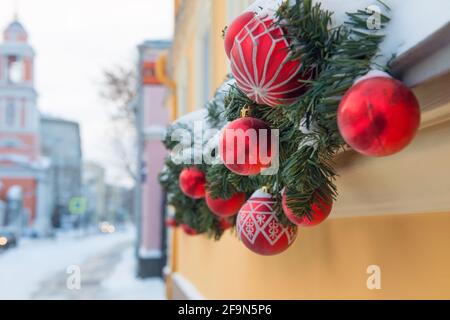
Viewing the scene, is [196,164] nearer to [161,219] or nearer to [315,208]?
[315,208]

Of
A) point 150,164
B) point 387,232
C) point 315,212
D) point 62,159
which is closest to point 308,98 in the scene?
point 315,212

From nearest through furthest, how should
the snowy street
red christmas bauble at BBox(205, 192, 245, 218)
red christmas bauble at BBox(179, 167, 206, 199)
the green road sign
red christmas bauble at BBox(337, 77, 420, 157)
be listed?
1. red christmas bauble at BBox(337, 77, 420, 157)
2. red christmas bauble at BBox(205, 192, 245, 218)
3. red christmas bauble at BBox(179, 167, 206, 199)
4. the snowy street
5. the green road sign

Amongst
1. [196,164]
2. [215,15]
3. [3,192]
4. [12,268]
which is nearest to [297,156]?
[196,164]

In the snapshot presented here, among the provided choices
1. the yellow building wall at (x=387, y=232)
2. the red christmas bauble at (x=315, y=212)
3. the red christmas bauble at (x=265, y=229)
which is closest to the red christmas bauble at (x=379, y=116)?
the yellow building wall at (x=387, y=232)

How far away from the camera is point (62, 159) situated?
37781 mm

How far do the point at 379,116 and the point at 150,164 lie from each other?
408 inches

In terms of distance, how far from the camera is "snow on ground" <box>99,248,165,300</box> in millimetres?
8711

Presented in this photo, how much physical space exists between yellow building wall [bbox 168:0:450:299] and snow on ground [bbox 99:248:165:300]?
20.2 ft

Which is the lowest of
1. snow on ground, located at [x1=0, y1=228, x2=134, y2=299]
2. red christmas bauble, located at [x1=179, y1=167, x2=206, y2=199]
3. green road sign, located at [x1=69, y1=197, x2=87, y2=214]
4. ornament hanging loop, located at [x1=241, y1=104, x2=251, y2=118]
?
snow on ground, located at [x1=0, y1=228, x2=134, y2=299]

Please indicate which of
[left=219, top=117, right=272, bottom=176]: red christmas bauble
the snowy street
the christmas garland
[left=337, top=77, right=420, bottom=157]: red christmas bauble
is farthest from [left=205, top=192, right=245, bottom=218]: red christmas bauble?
the snowy street

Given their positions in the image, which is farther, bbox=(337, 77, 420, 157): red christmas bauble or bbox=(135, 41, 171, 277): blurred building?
bbox=(135, 41, 171, 277): blurred building

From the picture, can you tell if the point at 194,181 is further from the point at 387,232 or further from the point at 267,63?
the point at 267,63

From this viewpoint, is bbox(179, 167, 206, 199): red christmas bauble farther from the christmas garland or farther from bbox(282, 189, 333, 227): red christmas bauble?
bbox(282, 189, 333, 227): red christmas bauble

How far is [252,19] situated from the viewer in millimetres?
1390
